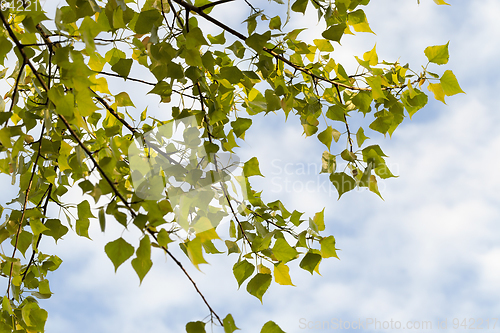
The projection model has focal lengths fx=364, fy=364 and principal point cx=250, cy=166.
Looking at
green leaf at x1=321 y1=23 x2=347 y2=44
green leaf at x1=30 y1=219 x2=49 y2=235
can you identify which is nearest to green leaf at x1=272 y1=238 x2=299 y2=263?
green leaf at x1=321 y1=23 x2=347 y2=44

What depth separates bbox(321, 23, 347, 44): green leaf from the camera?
801 mm

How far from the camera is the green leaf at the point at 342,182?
0.86 m

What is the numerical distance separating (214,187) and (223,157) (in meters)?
0.09


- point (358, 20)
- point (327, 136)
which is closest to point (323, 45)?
point (358, 20)

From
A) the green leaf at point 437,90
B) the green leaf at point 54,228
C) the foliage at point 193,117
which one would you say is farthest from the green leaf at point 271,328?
the green leaf at point 437,90

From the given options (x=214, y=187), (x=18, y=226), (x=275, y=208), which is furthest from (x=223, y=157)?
(x=18, y=226)

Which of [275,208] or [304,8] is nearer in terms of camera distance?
[304,8]

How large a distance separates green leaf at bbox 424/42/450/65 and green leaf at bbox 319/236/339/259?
0.51 meters

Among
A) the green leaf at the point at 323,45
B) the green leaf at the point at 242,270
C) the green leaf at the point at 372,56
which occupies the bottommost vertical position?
the green leaf at the point at 242,270

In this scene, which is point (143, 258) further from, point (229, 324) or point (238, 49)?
point (238, 49)

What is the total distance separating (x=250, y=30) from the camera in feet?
2.72

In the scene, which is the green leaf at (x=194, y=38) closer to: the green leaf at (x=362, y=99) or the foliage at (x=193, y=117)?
the foliage at (x=193, y=117)

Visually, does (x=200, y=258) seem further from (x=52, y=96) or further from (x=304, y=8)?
(x=304, y=8)

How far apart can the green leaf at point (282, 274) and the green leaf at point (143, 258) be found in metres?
0.41
